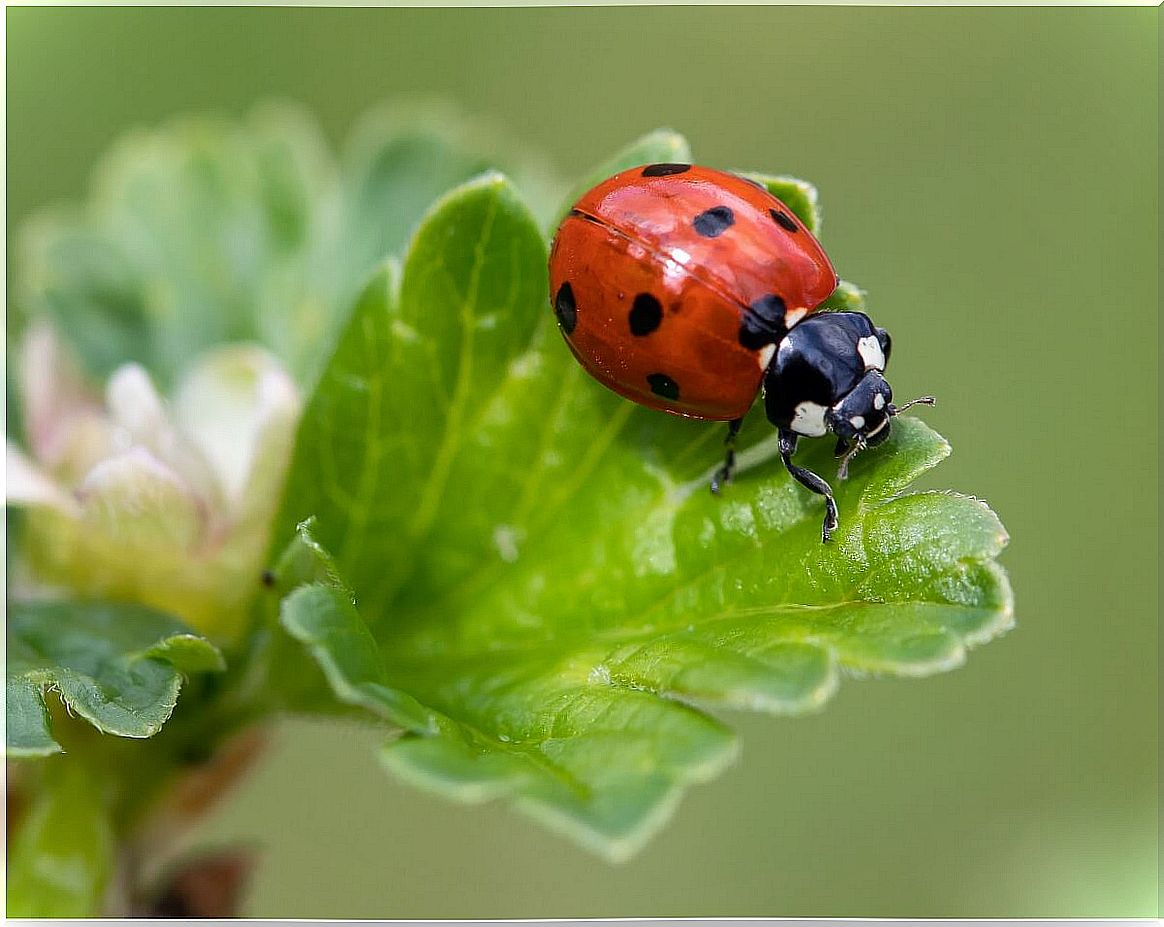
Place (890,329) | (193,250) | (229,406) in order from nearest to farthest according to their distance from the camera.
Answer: (229,406)
(193,250)
(890,329)

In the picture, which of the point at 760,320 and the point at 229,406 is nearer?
the point at 760,320

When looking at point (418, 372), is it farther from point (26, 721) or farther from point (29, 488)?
point (26, 721)

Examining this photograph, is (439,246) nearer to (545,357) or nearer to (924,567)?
(545,357)

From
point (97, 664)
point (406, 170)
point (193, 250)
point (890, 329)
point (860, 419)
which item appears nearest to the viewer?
point (97, 664)

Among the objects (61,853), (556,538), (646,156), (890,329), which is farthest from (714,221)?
(890,329)

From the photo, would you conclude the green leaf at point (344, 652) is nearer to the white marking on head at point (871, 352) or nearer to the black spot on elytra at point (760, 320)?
the black spot on elytra at point (760, 320)

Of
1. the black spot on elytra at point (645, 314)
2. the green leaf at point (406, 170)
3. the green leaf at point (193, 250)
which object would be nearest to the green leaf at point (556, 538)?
the black spot on elytra at point (645, 314)

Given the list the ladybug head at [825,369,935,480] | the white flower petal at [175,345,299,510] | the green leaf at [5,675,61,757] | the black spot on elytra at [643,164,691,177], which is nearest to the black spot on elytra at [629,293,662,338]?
the black spot on elytra at [643,164,691,177]
